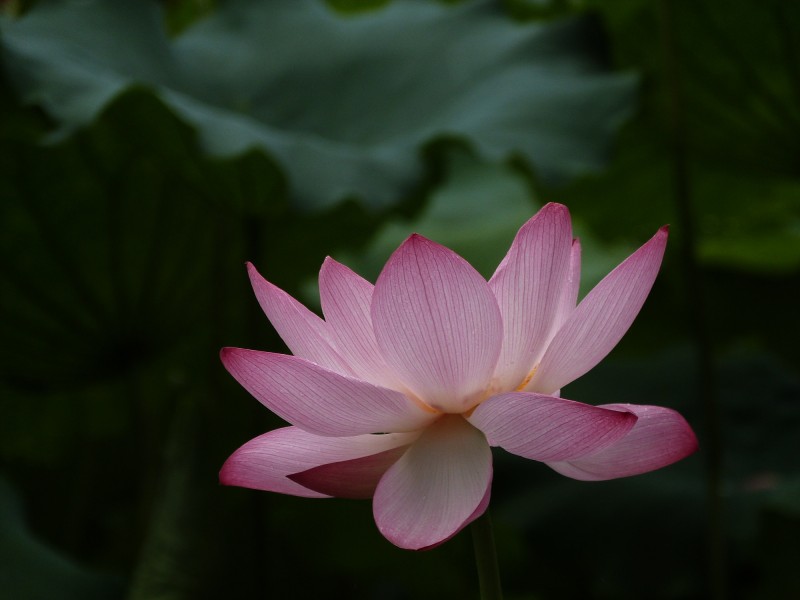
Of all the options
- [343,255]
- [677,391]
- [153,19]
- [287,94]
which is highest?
[153,19]

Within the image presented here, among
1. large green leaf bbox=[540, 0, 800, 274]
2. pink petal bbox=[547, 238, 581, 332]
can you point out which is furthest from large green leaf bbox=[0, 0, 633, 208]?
pink petal bbox=[547, 238, 581, 332]

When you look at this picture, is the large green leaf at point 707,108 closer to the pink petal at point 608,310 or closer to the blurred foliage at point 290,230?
the blurred foliage at point 290,230

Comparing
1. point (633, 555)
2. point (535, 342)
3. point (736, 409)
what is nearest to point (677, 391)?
point (736, 409)

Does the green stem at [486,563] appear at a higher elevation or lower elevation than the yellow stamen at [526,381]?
lower

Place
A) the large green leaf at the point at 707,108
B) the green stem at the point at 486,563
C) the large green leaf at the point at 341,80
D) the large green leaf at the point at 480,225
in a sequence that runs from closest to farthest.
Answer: the green stem at the point at 486,563
the large green leaf at the point at 341,80
the large green leaf at the point at 707,108
the large green leaf at the point at 480,225

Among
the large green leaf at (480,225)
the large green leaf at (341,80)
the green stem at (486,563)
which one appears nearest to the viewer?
the green stem at (486,563)

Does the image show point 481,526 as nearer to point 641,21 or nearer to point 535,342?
point 535,342

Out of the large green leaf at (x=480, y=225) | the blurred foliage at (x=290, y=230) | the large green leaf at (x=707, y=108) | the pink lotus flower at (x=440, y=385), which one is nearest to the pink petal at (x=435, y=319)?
the pink lotus flower at (x=440, y=385)
